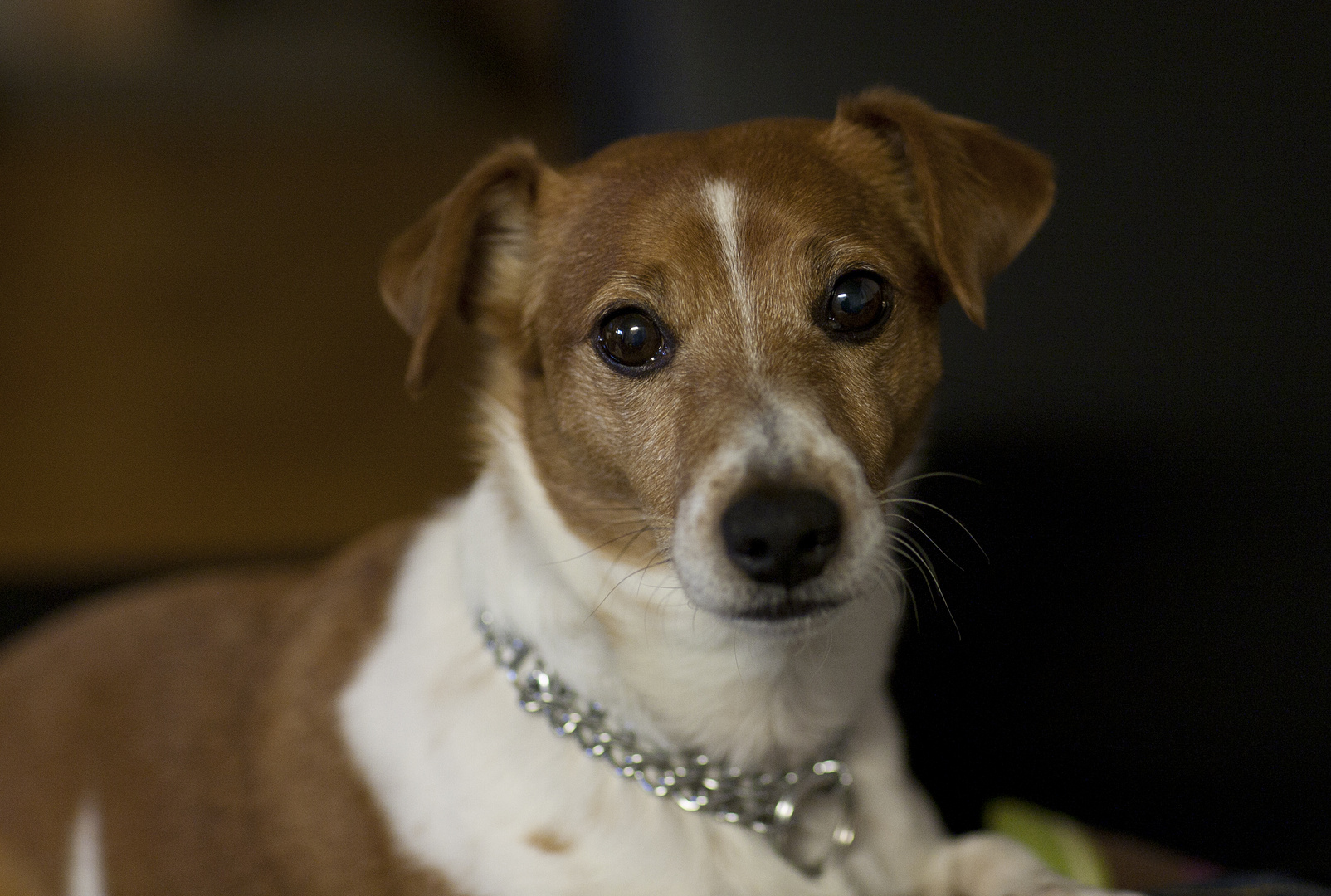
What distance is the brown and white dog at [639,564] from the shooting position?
165 centimetres

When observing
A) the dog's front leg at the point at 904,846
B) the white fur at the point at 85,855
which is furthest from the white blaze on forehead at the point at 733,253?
the white fur at the point at 85,855

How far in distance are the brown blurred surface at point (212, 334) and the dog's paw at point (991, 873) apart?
2033mm

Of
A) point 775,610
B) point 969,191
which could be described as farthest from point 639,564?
point 969,191

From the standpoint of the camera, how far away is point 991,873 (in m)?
1.71

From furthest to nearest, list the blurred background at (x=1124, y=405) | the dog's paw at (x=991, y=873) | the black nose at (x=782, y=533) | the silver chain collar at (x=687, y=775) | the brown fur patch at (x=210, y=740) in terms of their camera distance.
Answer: the blurred background at (x=1124, y=405)
the brown fur patch at (x=210, y=740)
the silver chain collar at (x=687, y=775)
the dog's paw at (x=991, y=873)
the black nose at (x=782, y=533)

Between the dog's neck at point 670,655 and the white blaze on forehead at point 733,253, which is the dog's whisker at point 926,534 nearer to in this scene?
the dog's neck at point 670,655

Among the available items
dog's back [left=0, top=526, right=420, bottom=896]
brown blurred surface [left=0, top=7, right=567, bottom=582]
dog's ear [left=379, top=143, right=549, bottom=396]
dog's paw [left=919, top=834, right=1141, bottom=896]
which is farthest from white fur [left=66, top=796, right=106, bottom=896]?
brown blurred surface [left=0, top=7, right=567, bottom=582]

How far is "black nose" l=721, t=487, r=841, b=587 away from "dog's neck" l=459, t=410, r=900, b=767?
209 mm

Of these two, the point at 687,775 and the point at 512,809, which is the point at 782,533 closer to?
the point at 687,775

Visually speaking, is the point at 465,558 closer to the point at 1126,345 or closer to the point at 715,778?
the point at 715,778

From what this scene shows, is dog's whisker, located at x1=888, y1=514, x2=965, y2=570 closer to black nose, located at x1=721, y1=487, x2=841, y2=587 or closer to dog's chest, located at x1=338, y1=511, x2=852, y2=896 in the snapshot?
black nose, located at x1=721, y1=487, x2=841, y2=587

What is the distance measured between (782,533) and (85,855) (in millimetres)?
1380

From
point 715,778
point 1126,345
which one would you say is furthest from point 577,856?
point 1126,345

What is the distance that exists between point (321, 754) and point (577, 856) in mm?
463
